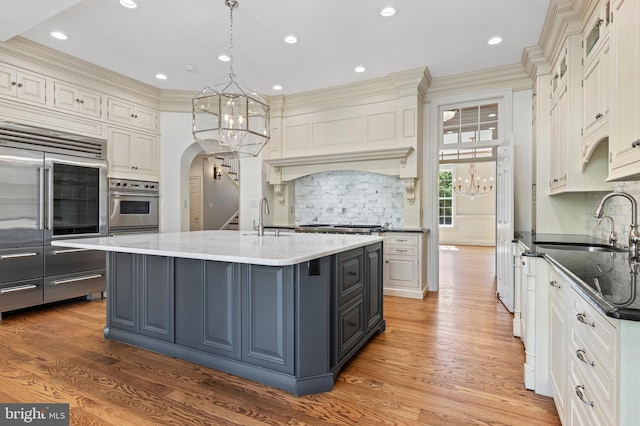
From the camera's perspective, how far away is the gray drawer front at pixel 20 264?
137 inches

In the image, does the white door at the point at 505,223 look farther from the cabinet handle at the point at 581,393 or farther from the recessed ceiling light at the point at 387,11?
the cabinet handle at the point at 581,393

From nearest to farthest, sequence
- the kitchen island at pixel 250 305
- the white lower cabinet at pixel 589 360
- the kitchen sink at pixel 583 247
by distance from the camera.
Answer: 1. the white lower cabinet at pixel 589 360
2. the kitchen island at pixel 250 305
3. the kitchen sink at pixel 583 247

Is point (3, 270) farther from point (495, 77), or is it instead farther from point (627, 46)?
point (495, 77)

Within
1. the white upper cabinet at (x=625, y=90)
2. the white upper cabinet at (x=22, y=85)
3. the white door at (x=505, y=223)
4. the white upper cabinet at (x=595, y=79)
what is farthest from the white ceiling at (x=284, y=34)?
the white upper cabinet at (x=625, y=90)

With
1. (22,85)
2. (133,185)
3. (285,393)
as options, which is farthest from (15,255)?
(285,393)

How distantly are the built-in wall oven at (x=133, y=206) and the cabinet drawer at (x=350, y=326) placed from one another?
3667mm

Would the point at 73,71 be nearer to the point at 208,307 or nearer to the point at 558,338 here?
the point at 208,307

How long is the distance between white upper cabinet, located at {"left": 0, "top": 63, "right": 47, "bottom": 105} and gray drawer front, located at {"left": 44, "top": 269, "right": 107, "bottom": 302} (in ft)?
6.78

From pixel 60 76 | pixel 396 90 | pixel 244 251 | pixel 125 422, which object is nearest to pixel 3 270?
pixel 60 76

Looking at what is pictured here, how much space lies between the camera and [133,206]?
4.85 m

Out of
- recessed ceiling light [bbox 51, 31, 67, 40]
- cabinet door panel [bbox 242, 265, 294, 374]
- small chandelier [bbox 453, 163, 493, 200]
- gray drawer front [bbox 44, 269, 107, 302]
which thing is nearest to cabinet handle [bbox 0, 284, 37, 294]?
gray drawer front [bbox 44, 269, 107, 302]

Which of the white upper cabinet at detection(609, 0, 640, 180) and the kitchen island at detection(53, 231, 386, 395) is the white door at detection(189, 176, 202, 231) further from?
the white upper cabinet at detection(609, 0, 640, 180)

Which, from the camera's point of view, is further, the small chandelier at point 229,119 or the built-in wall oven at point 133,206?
the built-in wall oven at point 133,206

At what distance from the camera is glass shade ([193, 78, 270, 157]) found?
9.08 feet
